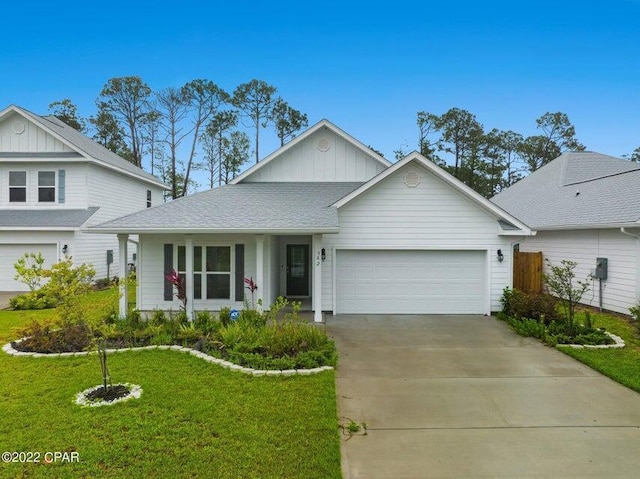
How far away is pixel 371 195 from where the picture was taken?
11094 mm

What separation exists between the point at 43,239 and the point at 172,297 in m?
8.57

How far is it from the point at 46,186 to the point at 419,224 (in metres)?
16.1

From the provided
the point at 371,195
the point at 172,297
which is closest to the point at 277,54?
the point at 371,195

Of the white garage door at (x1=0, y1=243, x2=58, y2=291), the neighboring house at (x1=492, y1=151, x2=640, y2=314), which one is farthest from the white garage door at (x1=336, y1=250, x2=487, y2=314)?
the white garage door at (x1=0, y1=243, x2=58, y2=291)

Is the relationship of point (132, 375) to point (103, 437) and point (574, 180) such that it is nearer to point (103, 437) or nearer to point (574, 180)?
point (103, 437)

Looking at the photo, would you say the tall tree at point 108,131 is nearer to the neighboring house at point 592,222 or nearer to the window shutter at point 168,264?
the window shutter at point 168,264

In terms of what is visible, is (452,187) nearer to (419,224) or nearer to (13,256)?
(419,224)

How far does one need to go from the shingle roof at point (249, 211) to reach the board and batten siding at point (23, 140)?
8.96 meters

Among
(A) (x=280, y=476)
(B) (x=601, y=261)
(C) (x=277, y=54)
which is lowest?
(A) (x=280, y=476)

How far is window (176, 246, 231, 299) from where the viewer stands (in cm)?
1102

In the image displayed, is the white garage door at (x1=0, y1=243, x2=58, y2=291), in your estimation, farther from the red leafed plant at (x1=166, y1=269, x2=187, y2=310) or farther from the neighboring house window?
the red leafed plant at (x1=166, y1=269, x2=187, y2=310)

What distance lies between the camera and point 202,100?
99.0 feet

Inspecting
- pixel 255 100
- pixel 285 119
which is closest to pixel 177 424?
pixel 285 119

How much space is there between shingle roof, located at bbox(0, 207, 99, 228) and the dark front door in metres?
8.88
